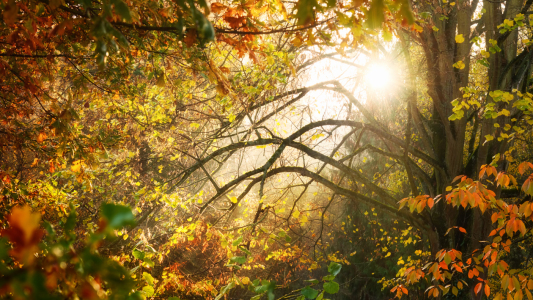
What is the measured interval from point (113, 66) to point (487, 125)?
4710 millimetres

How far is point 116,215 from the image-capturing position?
63cm

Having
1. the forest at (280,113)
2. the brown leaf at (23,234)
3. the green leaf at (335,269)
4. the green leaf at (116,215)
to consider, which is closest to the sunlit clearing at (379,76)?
the forest at (280,113)

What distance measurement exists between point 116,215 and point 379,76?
4.82 meters

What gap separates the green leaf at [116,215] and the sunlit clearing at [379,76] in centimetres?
461

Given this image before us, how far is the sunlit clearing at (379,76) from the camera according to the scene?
4.70 meters

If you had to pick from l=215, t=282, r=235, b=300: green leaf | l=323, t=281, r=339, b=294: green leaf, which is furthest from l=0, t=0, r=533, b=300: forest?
l=215, t=282, r=235, b=300: green leaf

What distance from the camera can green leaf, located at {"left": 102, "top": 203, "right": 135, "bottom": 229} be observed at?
0.62 m

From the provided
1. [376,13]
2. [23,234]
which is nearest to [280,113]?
[376,13]

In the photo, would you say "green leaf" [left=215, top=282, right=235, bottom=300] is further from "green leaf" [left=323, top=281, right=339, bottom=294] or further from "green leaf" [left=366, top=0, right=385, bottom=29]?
"green leaf" [left=366, top=0, right=385, bottom=29]

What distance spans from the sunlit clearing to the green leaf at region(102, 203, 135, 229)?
461 cm

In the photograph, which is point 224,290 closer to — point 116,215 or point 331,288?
point 331,288

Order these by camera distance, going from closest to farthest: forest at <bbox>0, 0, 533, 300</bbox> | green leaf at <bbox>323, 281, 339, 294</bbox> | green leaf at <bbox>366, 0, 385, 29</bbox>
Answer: green leaf at <bbox>366, 0, 385, 29</bbox>, green leaf at <bbox>323, 281, 339, 294</bbox>, forest at <bbox>0, 0, 533, 300</bbox>

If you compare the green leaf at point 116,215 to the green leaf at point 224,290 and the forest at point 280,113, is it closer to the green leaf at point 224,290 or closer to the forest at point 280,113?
the forest at point 280,113

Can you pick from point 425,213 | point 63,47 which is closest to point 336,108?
point 425,213
